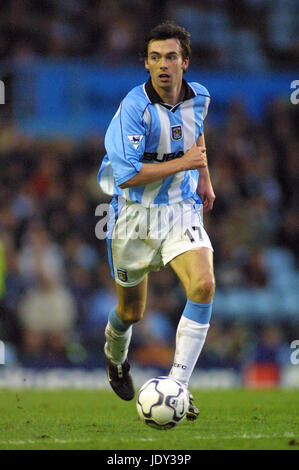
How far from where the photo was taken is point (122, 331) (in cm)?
697

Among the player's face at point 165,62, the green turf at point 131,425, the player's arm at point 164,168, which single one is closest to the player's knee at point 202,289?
the player's arm at point 164,168

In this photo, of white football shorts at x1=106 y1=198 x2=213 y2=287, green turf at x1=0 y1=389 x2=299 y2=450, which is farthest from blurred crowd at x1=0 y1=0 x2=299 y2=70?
white football shorts at x1=106 y1=198 x2=213 y2=287

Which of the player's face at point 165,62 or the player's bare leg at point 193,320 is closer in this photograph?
the player's bare leg at point 193,320

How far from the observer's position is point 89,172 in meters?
13.9

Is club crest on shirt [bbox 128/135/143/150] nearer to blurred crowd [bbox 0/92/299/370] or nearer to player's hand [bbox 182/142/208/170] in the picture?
player's hand [bbox 182/142/208/170]

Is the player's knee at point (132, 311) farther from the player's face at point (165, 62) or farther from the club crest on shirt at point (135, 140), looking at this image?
the player's face at point (165, 62)

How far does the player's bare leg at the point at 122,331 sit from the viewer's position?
673 centimetres

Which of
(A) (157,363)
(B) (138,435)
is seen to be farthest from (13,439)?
(A) (157,363)

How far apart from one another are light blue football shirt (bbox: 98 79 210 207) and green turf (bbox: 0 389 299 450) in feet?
5.38

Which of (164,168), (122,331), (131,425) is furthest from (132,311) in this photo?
(164,168)

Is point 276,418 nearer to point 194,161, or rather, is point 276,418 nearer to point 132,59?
point 194,161

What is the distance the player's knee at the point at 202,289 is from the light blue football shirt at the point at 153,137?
2.61ft

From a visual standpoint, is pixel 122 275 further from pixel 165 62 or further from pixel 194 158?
pixel 165 62

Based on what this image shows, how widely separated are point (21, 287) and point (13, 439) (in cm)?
628
